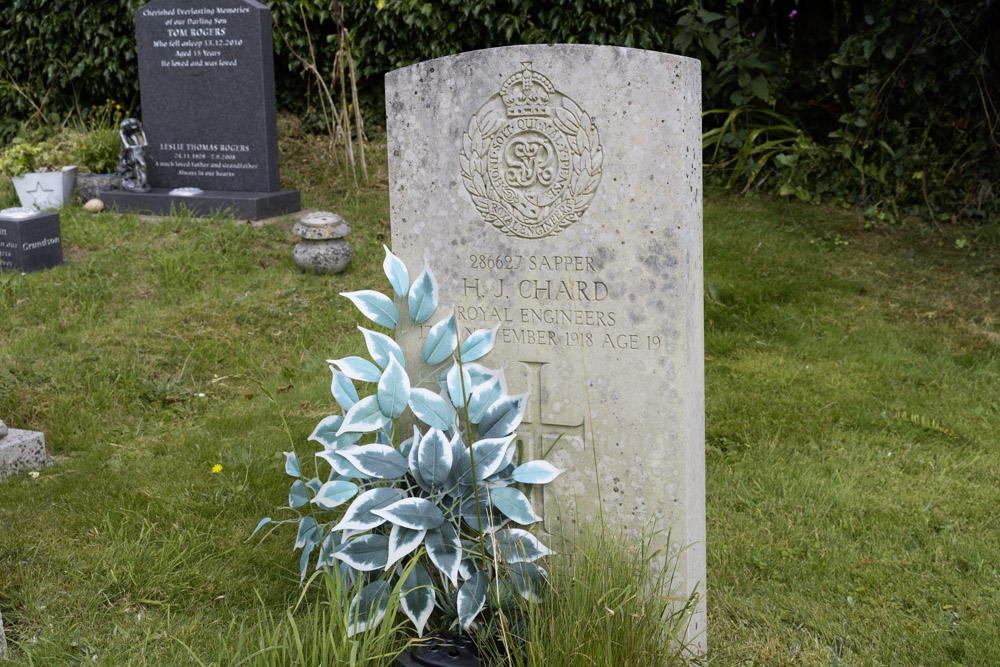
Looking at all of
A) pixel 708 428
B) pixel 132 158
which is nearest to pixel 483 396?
pixel 708 428

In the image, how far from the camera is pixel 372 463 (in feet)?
8.25

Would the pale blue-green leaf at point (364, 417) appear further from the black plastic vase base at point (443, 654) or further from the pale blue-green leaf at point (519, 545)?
the black plastic vase base at point (443, 654)

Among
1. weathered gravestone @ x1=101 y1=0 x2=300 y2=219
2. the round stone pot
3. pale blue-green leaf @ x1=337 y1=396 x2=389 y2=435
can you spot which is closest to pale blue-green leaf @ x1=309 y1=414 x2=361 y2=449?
pale blue-green leaf @ x1=337 y1=396 x2=389 y2=435

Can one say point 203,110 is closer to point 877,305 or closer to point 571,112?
point 877,305

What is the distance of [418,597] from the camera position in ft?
8.22

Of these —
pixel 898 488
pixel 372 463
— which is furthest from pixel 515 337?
pixel 898 488

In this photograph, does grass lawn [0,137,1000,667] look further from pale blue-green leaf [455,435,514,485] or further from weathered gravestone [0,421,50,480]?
pale blue-green leaf [455,435,514,485]

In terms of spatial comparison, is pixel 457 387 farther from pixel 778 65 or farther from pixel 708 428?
pixel 778 65

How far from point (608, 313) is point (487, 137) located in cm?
57

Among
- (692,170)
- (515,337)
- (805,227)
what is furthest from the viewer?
(805,227)

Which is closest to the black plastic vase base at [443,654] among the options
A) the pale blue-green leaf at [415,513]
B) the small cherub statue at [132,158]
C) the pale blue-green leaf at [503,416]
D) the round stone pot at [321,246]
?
the pale blue-green leaf at [415,513]

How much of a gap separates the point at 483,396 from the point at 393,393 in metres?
0.24

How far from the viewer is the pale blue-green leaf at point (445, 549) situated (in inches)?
96.2

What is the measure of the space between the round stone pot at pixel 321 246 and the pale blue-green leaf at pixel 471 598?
3790mm
